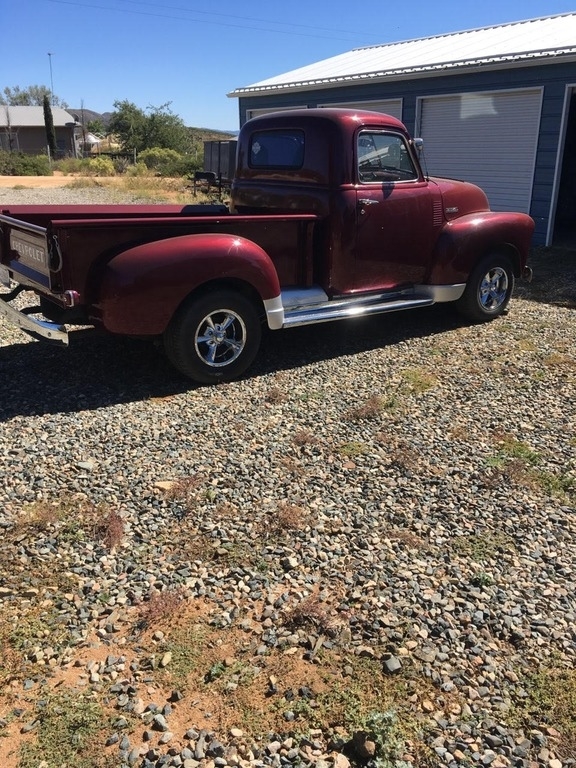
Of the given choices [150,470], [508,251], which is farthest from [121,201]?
[150,470]

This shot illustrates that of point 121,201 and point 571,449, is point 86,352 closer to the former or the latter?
point 571,449

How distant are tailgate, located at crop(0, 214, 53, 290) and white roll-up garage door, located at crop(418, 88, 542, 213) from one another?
10.2 meters

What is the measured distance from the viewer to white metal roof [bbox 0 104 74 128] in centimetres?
5441

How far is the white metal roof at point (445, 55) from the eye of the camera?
482 inches

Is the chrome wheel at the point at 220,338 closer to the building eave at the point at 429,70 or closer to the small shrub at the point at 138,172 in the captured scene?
the building eave at the point at 429,70

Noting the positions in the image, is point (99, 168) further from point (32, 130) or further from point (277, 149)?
point (277, 149)

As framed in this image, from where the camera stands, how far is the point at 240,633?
9.08 ft

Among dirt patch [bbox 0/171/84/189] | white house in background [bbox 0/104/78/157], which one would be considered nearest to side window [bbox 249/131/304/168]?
dirt patch [bbox 0/171/84/189]

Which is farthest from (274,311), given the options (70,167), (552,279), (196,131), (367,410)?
(196,131)

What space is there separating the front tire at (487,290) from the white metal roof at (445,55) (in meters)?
6.05

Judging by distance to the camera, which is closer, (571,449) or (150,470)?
(150,470)

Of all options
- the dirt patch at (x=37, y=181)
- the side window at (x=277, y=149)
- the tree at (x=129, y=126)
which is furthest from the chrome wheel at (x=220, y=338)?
the tree at (x=129, y=126)

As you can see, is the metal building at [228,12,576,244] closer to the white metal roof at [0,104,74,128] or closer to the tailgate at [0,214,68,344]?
the tailgate at [0,214,68,344]

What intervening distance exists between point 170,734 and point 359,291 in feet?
15.5
